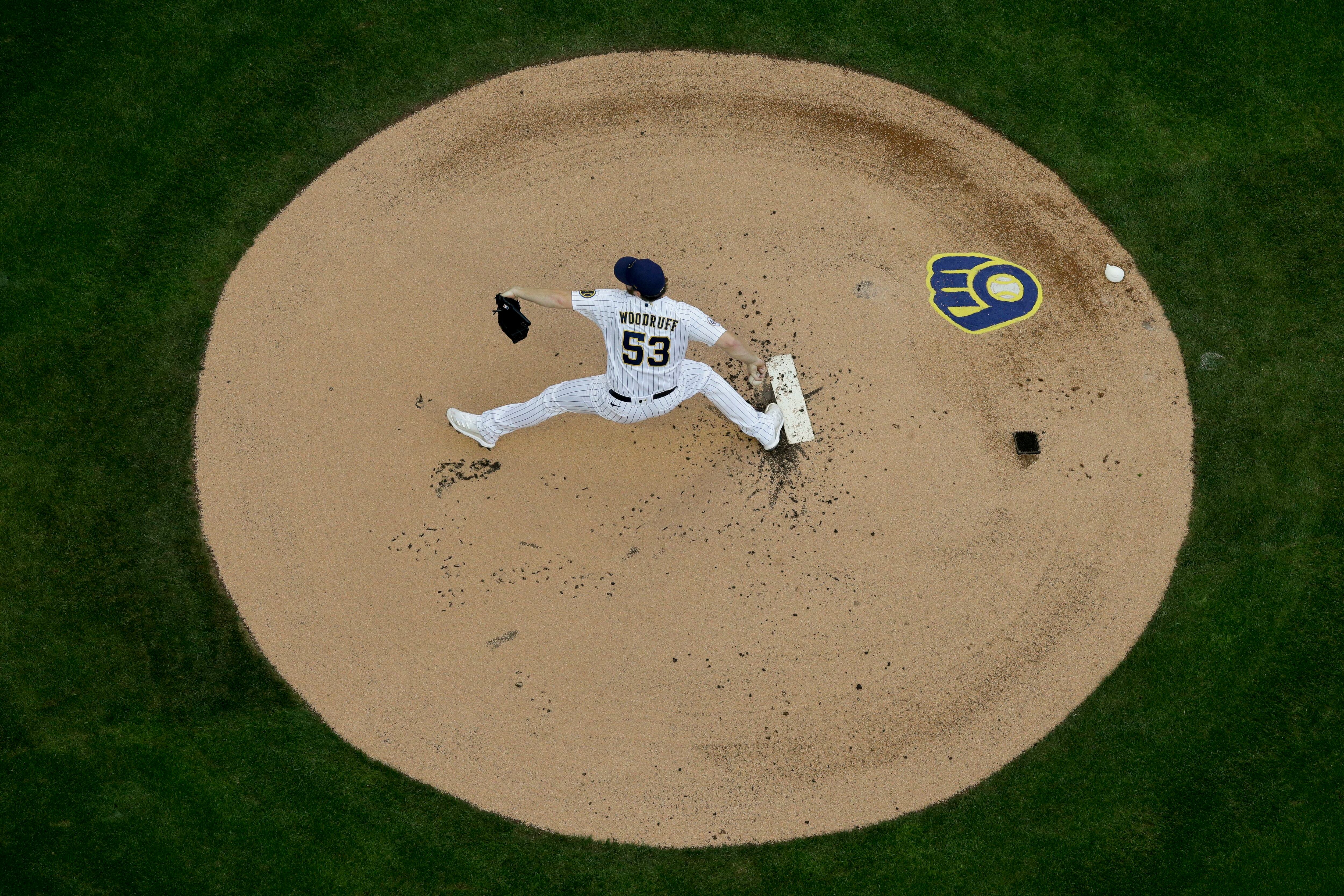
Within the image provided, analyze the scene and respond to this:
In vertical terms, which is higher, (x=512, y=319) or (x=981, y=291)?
(x=981, y=291)

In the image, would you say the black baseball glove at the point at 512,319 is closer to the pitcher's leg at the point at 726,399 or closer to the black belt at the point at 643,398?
the black belt at the point at 643,398

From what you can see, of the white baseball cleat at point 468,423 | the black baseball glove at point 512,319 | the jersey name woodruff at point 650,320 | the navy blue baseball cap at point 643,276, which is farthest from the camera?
the white baseball cleat at point 468,423

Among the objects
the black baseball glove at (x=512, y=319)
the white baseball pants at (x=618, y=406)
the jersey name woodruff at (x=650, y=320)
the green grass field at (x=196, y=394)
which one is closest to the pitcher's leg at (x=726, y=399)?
the white baseball pants at (x=618, y=406)

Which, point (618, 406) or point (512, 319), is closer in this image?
point (512, 319)

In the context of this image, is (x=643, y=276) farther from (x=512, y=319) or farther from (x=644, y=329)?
(x=512, y=319)

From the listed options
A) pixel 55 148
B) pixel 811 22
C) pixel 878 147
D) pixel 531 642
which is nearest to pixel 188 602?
pixel 531 642

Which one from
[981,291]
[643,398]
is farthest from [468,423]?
[981,291]

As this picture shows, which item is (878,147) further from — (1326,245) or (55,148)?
(55,148)
